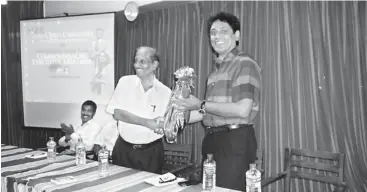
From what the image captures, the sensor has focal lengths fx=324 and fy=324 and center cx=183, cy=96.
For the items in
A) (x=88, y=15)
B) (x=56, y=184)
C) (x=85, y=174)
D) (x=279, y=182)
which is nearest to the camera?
(x=56, y=184)

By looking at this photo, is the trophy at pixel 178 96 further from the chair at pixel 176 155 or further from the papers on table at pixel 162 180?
the chair at pixel 176 155

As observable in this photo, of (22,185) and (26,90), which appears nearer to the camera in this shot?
(22,185)

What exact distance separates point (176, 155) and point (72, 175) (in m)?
1.35

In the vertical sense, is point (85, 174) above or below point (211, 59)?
below

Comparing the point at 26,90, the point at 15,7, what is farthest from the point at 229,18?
the point at 15,7

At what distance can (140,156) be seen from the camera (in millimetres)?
2867

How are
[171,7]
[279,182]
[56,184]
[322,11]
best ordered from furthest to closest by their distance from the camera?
[171,7], [279,182], [322,11], [56,184]

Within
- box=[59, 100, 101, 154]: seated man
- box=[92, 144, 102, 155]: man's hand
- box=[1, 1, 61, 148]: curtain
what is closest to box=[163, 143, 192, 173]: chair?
box=[92, 144, 102, 155]: man's hand

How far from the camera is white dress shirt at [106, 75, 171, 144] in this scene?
2.91 meters

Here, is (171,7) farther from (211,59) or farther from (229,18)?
(229,18)

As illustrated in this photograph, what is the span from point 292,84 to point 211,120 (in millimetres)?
1436

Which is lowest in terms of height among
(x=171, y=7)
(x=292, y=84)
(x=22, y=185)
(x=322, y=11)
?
(x=22, y=185)

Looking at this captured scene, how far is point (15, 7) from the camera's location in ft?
17.1

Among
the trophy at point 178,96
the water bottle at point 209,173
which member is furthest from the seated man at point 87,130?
the water bottle at point 209,173
